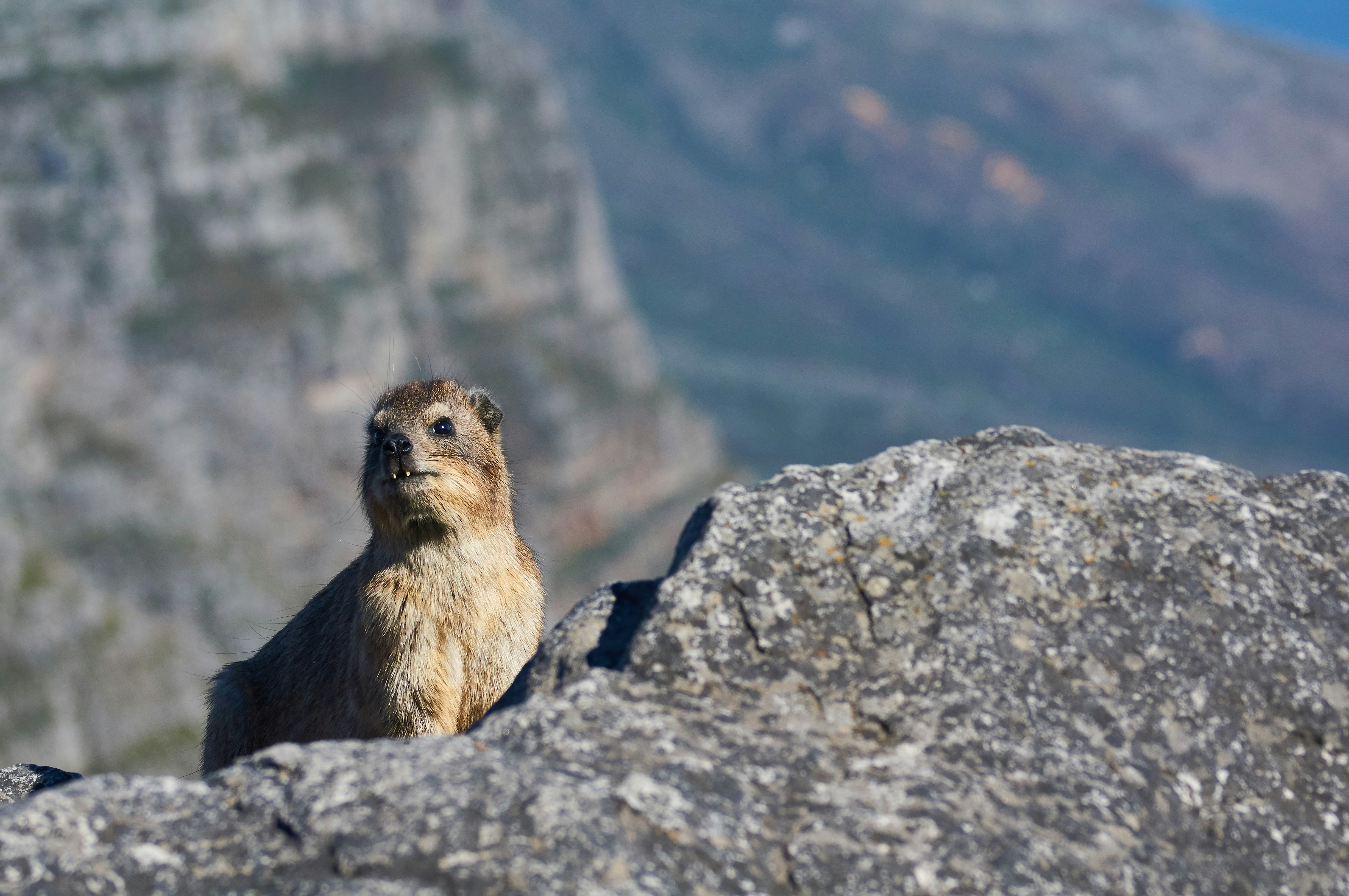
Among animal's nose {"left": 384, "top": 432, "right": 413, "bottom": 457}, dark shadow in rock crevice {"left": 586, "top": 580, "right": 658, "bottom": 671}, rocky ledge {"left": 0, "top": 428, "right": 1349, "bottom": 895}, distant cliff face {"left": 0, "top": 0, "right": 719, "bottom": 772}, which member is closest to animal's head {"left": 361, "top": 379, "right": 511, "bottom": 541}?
animal's nose {"left": 384, "top": 432, "right": 413, "bottom": 457}

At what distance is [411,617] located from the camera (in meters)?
11.4

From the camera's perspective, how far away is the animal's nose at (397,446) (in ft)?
39.7

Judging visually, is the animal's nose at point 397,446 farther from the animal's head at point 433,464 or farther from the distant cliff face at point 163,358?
the distant cliff face at point 163,358

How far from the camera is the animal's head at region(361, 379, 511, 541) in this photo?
12.0m

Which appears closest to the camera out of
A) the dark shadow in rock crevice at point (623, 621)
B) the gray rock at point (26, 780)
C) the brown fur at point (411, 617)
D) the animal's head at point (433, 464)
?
the dark shadow in rock crevice at point (623, 621)

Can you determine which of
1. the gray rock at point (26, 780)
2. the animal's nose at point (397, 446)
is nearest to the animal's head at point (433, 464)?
the animal's nose at point (397, 446)

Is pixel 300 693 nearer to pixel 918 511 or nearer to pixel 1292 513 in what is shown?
pixel 918 511

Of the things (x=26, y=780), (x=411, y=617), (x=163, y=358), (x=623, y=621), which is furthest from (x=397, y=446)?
(x=163, y=358)

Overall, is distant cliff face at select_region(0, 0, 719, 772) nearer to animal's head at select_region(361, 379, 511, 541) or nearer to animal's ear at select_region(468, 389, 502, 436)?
animal's ear at select_region(468, 389, 502, 436)

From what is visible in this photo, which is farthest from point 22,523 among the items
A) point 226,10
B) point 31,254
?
point 226,10

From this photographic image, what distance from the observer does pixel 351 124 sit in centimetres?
19350

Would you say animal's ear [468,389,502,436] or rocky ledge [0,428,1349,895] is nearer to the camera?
rocky ledge [0,428,1349,895]

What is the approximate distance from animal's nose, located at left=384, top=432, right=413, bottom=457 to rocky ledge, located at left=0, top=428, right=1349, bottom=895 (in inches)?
163

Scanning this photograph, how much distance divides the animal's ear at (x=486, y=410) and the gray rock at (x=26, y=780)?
A: 507 centimetres
